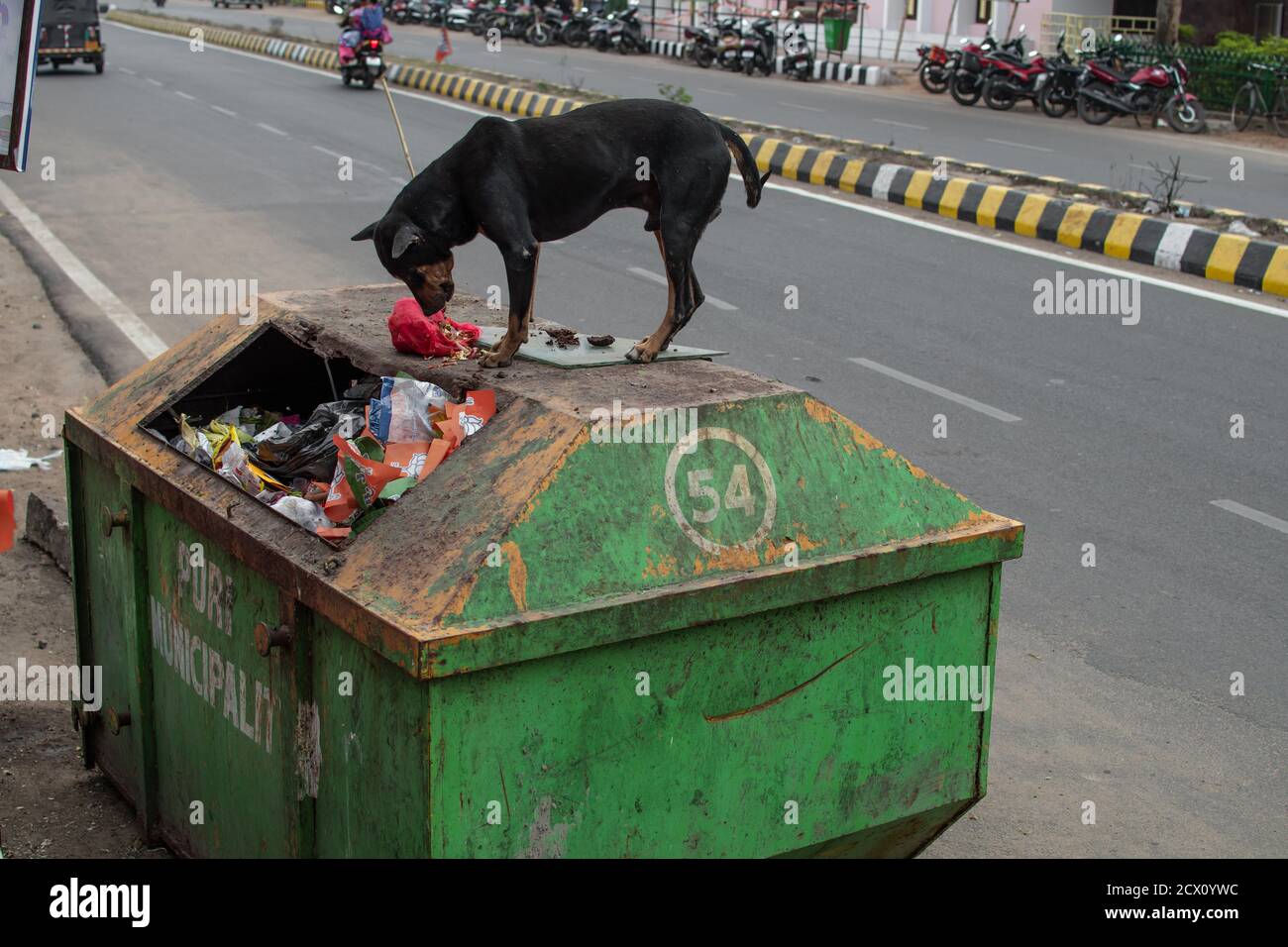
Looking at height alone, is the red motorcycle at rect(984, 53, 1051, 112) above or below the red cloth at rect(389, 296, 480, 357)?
below

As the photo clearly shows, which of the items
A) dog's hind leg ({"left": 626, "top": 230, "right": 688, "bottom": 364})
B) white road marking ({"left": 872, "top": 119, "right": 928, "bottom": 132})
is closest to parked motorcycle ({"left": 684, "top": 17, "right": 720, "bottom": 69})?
white road marking ({"left": 872, "top": 119, "right": 928, "bottom": 132})

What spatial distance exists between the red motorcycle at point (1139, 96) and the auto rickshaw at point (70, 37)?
672 inches

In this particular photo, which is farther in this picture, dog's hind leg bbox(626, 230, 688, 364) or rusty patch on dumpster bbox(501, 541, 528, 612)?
dog's hind leg bbox(626, 230, 688, 364)

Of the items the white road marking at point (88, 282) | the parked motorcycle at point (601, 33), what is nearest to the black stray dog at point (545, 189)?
the white road marking at point (88, 282)

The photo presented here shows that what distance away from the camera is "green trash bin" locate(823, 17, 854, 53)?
31203mm

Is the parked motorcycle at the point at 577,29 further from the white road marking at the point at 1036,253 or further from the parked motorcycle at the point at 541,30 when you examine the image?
the white road marking at the point at 1036,253

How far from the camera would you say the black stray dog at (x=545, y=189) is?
3.47 metres

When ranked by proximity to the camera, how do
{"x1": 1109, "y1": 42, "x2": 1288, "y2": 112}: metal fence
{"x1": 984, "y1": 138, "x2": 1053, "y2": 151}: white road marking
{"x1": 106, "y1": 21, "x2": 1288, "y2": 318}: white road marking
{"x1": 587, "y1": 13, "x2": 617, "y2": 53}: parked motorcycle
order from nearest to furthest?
{"x1": 106, "y1": 21, "x2": 1288, "y2": 318}: white road marking → {"x1": 984, "y1": 138, "x2": 1053, "y2": 151}: white road marking → {"x1": 1109, "y1": 42, "x2": 1288, "y2": 112}: metal fence → {"x1": 587, "y1": 13, "x2": 617, "y2": 53}: parked motorcycle

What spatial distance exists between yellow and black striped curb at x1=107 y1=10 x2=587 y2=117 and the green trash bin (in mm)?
9730

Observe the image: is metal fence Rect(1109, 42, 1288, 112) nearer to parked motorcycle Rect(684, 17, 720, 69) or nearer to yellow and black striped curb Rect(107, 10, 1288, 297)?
yellow and black striped curb Rect(107, 10, 1288, 297)

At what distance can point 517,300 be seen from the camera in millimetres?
3580

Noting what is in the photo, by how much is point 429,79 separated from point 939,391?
17.4 metres

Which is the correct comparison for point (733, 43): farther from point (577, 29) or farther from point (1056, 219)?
point (1056, 219)
